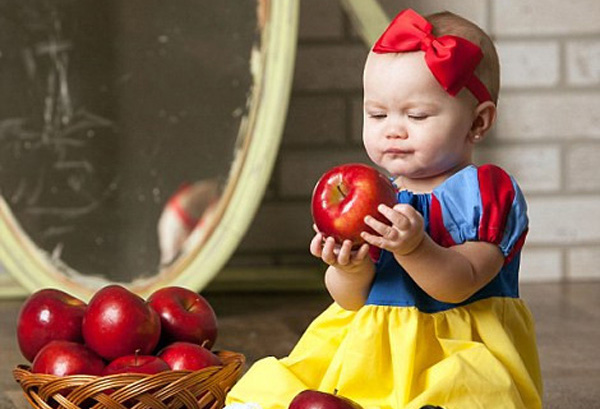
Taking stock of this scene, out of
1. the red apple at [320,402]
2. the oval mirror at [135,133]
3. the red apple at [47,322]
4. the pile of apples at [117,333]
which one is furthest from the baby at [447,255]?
the oval mirror at [135,133]

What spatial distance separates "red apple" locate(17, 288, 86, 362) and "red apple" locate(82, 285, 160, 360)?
0.18 feet

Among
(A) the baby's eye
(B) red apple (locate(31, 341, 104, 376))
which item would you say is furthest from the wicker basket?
(A) the baby's eye

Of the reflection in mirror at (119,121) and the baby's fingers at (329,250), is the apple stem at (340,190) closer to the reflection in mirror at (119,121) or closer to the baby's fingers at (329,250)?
the baby's fingers at (329,250)

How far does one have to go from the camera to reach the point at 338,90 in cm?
329

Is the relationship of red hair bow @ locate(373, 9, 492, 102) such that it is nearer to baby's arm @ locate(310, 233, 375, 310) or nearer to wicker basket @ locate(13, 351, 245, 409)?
baby's arm @ locate(310, 233, 375, 310)

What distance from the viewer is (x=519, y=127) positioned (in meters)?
3.33

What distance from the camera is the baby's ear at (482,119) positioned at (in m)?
1.54

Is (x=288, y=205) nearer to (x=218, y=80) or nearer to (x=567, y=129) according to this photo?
(x=218, y=80)

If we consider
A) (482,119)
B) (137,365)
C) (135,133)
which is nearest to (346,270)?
(482,119)

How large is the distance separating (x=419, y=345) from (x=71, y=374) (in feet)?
1.68

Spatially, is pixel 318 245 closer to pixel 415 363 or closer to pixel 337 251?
pixel 337 251

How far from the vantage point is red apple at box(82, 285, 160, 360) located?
68.2 inches

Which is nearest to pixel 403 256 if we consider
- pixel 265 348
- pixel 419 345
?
pixel 419 345

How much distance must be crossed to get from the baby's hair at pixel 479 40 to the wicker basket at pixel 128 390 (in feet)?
1.80
